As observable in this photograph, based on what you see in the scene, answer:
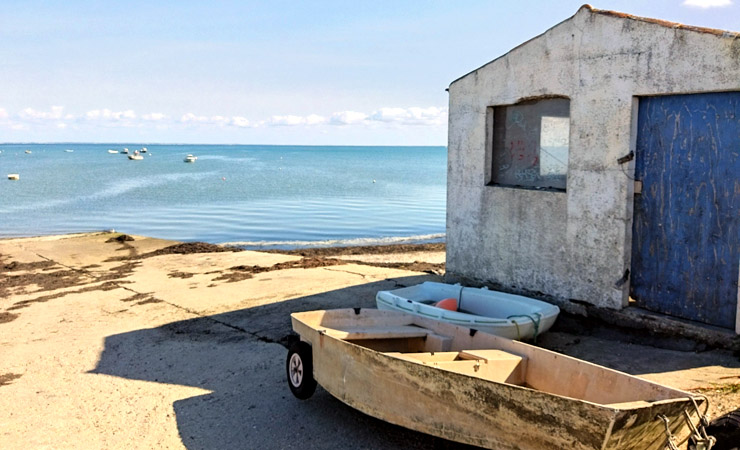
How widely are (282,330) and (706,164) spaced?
5739 millimetres

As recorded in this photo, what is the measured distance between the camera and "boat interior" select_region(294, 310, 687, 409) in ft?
16.2

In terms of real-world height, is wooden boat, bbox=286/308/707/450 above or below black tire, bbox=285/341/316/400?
above

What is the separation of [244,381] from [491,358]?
9.58 feet

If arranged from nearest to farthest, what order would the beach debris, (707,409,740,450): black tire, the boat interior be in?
(707,409,740,450): black tire, the boat interior, the beach debris

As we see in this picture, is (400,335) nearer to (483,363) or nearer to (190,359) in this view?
(483,363)

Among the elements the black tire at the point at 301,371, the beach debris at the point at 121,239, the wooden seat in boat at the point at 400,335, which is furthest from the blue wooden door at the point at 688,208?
the beach debris at the point at 121,239

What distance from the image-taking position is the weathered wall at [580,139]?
24.3ft

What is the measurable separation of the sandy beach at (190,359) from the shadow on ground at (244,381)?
0.02 meters

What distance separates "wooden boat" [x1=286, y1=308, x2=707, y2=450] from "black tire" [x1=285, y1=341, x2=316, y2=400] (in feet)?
0.03

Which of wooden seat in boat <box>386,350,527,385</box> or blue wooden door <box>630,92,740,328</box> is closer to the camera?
wooden seat in boat <box>386,350,527,385</box>

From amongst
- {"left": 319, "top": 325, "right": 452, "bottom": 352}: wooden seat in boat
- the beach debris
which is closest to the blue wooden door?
{"left": 319, "top": 325, "right": 452, "bottom": 352}: wooden seat in boat

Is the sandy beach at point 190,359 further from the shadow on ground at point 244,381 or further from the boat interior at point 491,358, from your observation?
the boat interior at point 491,358

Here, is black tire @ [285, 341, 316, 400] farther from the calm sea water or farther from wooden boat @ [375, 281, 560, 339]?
the calm sea water

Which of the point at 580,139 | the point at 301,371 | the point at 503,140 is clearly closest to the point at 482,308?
the point at 580,139
